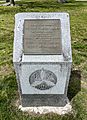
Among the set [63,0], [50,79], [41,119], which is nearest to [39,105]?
[41,119]

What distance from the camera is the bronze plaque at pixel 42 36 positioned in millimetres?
6055

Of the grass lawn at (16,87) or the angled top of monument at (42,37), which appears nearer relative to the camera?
the angled top of monument at (42,37)

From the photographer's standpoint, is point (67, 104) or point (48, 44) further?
point (67, 104)

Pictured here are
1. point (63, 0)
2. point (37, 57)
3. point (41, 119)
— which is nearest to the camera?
point (37, 57)

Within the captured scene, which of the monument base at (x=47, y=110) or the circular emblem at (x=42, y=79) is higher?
the circular emblem at (x=42, y=79)

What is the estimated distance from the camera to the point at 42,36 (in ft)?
20.1

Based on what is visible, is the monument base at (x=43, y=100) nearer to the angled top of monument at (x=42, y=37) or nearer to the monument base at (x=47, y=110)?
the monument base at (x=47, y=110)

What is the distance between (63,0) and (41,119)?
21.1 m

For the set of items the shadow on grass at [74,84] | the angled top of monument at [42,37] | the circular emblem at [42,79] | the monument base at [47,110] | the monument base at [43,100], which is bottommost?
the shadow on grass at [74,84]

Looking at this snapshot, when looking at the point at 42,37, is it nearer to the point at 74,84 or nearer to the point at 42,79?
the point at 42,79

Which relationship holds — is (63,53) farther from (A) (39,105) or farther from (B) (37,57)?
(A) (39,105)

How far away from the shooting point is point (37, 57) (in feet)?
19.7

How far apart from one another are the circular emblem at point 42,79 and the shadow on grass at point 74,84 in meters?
1.07

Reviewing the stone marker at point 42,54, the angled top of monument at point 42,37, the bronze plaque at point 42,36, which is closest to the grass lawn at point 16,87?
the stone marker at point 42,54
